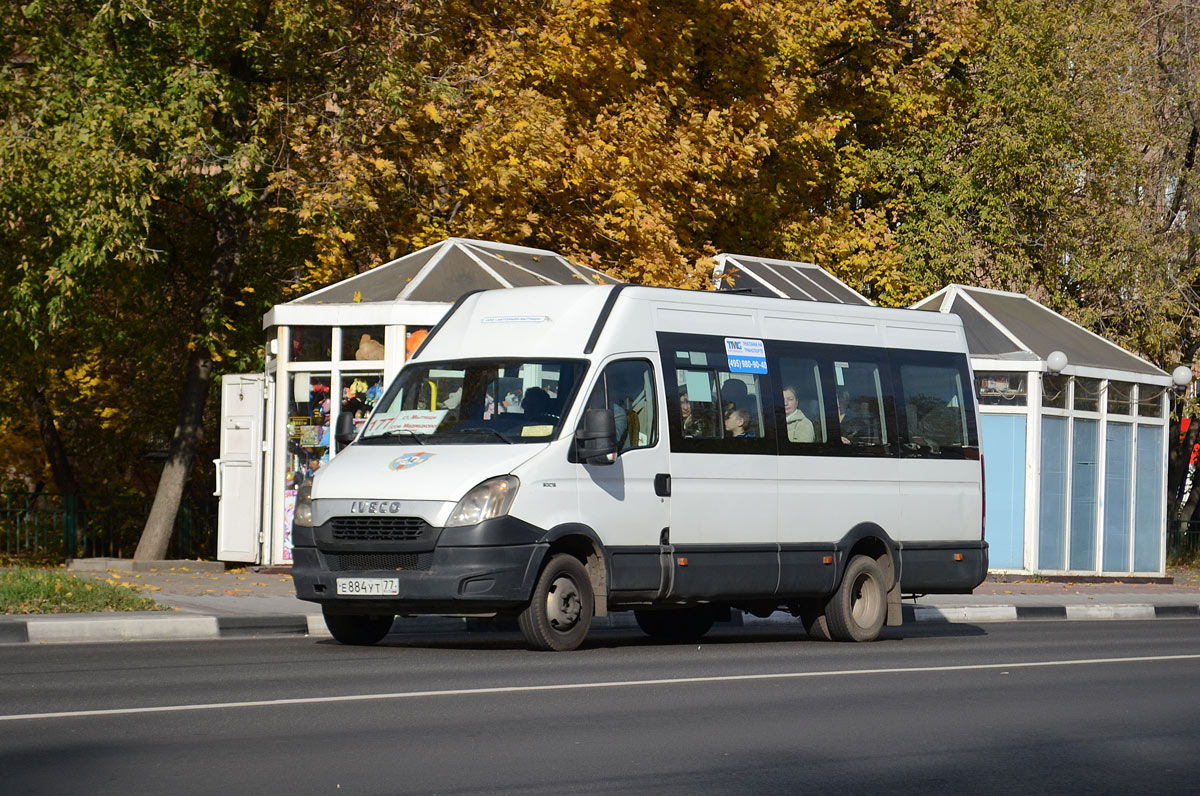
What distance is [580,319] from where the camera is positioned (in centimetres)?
1388

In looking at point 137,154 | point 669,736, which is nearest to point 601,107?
point 137,154

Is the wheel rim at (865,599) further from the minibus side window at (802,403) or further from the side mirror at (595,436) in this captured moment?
the side mirror at (595,436)

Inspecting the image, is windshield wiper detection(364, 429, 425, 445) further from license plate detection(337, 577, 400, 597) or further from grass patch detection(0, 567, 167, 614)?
grass patch detection(0, 567, 167, 614)

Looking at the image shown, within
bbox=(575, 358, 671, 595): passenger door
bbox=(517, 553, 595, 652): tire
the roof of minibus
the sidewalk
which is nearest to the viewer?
bbox=(517, 553, 595, 652): tire

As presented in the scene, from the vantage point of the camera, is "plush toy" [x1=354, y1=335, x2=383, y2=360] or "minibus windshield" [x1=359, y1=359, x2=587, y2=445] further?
"plush toy" [x1=354, y1=335, x2=383, y2=360]

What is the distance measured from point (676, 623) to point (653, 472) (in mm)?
2525

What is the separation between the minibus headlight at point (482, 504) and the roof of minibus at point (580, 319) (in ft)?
4.62

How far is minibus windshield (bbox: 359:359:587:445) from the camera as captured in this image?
1334 cm

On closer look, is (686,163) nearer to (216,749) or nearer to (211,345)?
(211,345)

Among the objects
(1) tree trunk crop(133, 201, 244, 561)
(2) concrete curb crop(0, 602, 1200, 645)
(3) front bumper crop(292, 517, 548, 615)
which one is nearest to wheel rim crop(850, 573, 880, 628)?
(2) concrete curb crop(0, 602, 1200, 645)

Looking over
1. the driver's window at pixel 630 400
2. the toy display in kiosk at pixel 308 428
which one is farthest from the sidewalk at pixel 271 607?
the driver's window at pixel 630 400

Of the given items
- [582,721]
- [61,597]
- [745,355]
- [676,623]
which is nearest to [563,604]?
[745,355]

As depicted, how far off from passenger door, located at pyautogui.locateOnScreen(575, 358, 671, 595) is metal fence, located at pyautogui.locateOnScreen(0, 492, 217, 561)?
Result: 16917mm

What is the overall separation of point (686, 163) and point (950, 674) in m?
16.3
